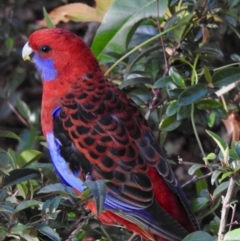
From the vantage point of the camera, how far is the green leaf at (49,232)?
2.03 meters

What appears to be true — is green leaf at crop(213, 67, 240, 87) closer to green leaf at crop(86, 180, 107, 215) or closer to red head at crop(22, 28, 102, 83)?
red head at crop(22, 28, 102, 83)

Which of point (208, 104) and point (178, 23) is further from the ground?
point (178, 23)

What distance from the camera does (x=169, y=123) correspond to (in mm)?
2521

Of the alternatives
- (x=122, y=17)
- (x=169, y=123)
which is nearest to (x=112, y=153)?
(x=169, y=123)

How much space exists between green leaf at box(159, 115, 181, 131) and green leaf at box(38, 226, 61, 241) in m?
0.63

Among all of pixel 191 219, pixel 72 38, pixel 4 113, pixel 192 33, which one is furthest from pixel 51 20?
pixel 191 219

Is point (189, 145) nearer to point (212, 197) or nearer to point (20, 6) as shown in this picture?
point (20, 6)

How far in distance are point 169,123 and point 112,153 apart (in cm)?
23

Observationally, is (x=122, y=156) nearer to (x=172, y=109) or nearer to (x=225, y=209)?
(x=172, y=109)

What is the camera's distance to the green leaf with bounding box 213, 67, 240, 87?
8.23 feet

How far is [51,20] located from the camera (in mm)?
2943

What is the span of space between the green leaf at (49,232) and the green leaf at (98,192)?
0.53 feet

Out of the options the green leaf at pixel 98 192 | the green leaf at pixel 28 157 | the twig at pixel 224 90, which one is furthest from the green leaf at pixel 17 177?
the twig at pixel 224 90

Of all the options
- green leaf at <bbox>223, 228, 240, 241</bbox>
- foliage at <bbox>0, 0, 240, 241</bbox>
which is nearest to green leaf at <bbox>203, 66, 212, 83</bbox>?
foliage at <bbox>0, 0, 240, 241</bbox>
